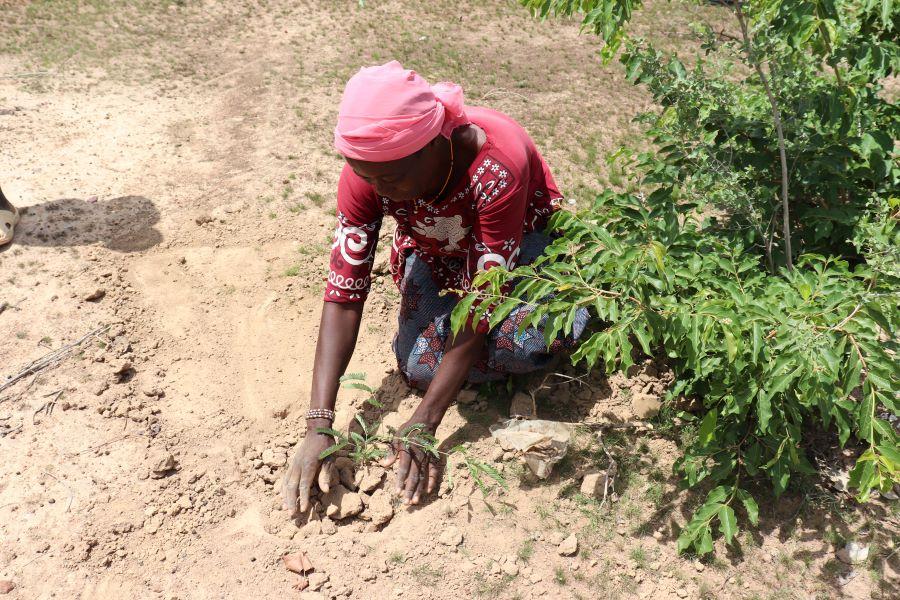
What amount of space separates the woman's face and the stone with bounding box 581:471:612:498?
1.12 metres

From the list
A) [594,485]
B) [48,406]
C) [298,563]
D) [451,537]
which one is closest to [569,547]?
[594,485]

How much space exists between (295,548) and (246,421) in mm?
615

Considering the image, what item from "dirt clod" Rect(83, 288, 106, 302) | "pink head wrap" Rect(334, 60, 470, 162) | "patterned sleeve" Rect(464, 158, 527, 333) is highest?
"pink head wrap" Rect(334, 60, 470, 162)

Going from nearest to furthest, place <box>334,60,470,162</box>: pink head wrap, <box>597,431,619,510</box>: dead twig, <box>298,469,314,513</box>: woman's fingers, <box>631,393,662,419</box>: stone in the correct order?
1. <box>334,60,470,162</box>: pink head wrap
2. <box>298,469,314,513</box>: woman's fingers
3. <box>597,431,619,510</box>: dead twig
4. <box>631,393,662,419</box>: stone

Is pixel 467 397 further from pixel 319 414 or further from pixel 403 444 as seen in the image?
pixel 319 414

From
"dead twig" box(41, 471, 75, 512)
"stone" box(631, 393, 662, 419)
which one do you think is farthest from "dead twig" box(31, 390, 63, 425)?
"stone" box(631, 393, 662, 419)

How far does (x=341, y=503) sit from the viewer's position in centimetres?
243

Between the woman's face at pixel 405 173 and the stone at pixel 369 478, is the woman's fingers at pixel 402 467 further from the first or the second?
the woman's face at pixel 405 173

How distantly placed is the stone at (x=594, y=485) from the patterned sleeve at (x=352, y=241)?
3.25 ft

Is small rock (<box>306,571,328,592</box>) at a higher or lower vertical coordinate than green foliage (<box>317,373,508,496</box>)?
lower

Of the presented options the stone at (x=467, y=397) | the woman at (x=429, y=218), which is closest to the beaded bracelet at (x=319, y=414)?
the woman at (x=429, y=218)

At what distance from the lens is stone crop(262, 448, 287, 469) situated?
2.59 m

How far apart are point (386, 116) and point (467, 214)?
54 centimetres

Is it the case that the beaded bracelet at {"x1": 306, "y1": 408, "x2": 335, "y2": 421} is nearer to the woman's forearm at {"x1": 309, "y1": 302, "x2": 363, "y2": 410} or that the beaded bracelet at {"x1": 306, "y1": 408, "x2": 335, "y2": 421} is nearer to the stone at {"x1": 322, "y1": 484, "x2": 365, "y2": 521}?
the woman's forearm at {"x1": 309, "y1": 302, "x2": 363, "y2": 410}
